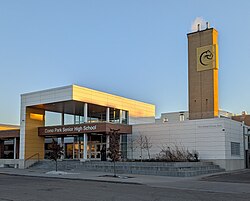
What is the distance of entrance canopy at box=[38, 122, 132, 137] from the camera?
3647 cm

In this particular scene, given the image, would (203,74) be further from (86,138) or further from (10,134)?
(10,134)

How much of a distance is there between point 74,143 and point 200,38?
19010 mm

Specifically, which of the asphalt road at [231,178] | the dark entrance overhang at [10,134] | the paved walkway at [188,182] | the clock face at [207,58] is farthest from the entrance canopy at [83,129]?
the asphalt road at [231,178]

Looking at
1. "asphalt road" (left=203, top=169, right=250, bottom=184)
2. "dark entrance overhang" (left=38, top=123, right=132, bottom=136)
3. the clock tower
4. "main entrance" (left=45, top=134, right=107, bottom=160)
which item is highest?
the clock tower

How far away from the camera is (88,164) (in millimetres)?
33938

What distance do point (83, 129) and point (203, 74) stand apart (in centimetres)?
1401

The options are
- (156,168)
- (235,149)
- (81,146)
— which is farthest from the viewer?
(81,146)

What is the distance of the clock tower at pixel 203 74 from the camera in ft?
128

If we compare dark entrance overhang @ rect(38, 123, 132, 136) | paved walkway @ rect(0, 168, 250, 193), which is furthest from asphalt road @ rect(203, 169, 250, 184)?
dark entrance overhang @ rect(38, 123, 132, 136)

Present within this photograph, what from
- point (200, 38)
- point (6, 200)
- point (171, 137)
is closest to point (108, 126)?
point (171, 137)

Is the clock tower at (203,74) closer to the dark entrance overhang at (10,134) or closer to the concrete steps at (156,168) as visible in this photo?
the concrete steps at (156,168)

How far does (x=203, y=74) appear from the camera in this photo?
131 feet

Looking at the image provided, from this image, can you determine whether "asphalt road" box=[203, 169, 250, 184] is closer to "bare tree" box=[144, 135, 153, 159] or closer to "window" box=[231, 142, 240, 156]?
"window" box=[231, 142, 240, 156]

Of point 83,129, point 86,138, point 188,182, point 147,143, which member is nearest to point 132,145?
point 147,143
